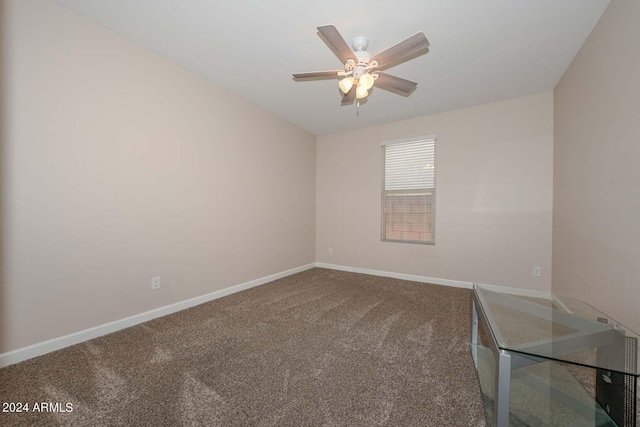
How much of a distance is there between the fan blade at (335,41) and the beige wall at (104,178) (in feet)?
5.85

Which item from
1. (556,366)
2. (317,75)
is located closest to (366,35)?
(317,75)

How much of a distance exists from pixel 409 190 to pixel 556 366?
9.17 ft

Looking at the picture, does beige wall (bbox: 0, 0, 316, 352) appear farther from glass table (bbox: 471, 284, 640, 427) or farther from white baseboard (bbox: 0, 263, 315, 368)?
glass table (bbox: 471, 284, 640, 427)

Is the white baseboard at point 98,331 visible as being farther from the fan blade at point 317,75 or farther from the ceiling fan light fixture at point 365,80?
the ceiling fan light fixture at point 365,80

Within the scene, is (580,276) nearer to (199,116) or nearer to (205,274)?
(205,274)

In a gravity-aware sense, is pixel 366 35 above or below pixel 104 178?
above

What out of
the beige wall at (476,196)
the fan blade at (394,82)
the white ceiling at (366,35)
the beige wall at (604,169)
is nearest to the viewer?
the beige wall at (604,169)

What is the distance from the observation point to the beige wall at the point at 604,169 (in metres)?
1.53

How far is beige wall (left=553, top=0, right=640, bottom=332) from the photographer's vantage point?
153cm

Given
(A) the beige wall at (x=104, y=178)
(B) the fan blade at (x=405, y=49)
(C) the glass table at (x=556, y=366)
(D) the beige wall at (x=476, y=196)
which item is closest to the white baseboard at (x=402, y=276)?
(D) the beige wall at (x=476, y=196)

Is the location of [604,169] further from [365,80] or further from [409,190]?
[409,190]

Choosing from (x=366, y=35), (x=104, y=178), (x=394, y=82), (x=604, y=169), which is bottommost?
(x=104, y=178)

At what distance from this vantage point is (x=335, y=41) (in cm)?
169

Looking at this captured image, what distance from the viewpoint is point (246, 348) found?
1877mm
